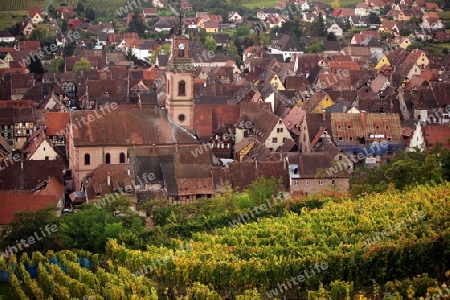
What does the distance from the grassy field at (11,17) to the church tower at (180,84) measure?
299 feet

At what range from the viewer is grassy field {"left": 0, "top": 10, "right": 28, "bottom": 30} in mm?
157500

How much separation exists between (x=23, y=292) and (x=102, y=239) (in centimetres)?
973

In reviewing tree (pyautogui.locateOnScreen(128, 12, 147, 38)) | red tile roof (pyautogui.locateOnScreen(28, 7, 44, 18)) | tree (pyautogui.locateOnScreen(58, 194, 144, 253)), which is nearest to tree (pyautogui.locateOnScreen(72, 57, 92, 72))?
red tile roof (pyautogui.locateOnScreen(28, 7, 44, 18))

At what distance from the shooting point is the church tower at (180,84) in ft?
241

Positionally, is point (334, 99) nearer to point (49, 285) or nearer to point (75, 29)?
point (49, 285)

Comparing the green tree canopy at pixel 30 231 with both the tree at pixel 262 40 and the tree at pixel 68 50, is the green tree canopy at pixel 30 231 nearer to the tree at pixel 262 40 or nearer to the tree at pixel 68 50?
the tree at pixel 68 50

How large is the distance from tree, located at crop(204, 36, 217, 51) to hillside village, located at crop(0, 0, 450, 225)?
71cm

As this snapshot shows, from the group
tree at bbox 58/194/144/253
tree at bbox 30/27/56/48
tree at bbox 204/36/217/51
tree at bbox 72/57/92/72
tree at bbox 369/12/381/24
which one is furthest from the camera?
tree at bbox 369/12/381/24

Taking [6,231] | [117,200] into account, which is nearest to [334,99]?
[117,200]

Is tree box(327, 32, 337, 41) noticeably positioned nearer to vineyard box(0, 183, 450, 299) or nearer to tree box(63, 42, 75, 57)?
tree box(63, 42, 75, 57)

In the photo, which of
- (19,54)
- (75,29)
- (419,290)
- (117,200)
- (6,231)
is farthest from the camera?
(75,29)

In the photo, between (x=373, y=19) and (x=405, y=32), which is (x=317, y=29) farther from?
(x=373, y=19)

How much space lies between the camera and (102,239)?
52250mm

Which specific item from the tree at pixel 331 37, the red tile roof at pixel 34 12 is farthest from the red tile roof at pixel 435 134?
the red tile roof at pixel 34 12
